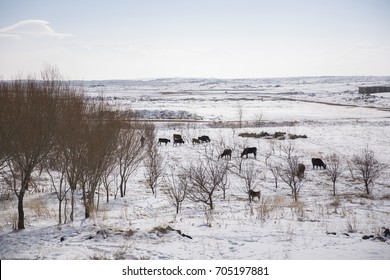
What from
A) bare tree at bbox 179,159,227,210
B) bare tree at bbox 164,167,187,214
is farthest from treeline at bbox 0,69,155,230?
bare tree at bbox 179,159,227,210

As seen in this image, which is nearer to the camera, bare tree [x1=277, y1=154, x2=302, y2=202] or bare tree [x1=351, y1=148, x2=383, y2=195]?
bare tree [x1=277, y1=154, x2=302, y2=202]

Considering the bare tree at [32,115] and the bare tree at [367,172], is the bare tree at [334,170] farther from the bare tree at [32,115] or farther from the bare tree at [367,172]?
the bare tree at [32,115]

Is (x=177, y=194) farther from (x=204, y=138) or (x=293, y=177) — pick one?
(x=204, y=138)

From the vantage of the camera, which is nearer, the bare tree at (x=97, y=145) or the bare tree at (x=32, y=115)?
the bare tree at (x=32, y=115)

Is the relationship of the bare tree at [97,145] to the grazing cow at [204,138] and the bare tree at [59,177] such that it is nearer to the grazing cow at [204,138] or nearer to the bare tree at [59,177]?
the bare tree at [59,177]

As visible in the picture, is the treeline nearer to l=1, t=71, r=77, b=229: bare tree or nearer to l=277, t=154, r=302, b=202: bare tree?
l=1, t=71, r=77, b=229: bare tree

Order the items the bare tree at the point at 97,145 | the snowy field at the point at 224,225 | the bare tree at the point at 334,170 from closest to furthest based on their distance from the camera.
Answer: the snowy field at the point at 224,225, the bare tree at the point at 97,145, the bare tree at the point at 334,170

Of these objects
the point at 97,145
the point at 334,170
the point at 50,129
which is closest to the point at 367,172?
the point at 334,170

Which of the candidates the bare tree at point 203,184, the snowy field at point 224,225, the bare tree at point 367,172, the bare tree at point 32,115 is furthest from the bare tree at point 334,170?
the bare tree at point 32,115

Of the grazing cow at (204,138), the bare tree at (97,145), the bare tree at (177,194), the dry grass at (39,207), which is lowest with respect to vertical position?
the dry grass at (39,207)

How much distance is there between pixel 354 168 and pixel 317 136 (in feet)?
45.5

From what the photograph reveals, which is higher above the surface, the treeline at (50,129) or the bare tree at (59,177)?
the treeline at (50,129)

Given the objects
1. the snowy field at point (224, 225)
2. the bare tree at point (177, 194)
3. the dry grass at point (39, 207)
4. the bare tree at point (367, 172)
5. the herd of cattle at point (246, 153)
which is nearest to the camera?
the snowy field at point (224, 225)
